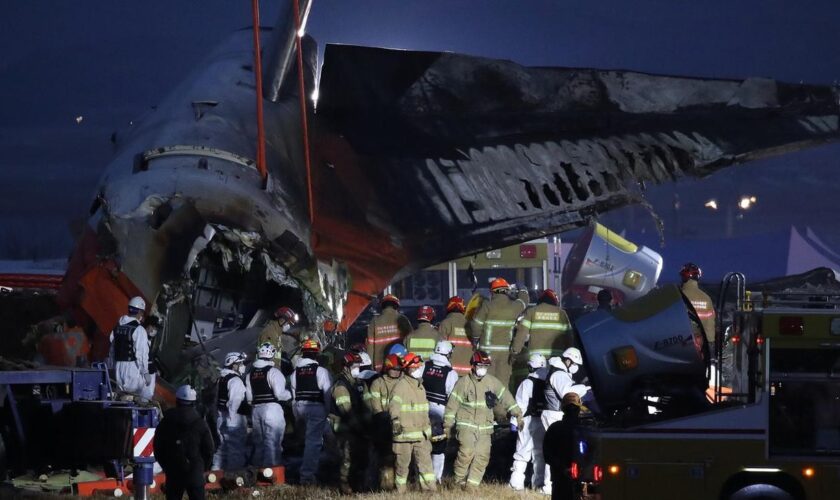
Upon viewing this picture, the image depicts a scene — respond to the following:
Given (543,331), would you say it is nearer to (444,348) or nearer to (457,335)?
(457,335)

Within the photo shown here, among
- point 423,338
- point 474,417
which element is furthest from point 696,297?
point 474,417

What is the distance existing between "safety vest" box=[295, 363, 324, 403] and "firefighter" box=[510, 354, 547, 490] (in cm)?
274

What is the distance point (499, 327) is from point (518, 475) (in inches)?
158

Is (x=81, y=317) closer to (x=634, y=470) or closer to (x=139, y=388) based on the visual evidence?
(x=139, y=388)

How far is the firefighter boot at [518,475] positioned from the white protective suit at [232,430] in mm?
3904

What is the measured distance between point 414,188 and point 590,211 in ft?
9.33

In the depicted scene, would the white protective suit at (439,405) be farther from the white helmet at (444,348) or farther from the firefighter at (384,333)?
the firefighter at (384,333)

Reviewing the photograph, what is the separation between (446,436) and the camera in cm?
1509

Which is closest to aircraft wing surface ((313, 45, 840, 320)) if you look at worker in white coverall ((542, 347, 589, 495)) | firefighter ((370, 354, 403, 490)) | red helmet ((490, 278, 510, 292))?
red helmet ((490, 278, 510, 292))

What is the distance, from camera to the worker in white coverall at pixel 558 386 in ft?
48.6

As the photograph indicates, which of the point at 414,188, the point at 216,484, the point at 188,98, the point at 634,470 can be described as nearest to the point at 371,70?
the point at 414,188

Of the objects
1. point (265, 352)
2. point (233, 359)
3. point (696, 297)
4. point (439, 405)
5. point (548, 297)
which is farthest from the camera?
point (548, 297)

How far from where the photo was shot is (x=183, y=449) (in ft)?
37.1

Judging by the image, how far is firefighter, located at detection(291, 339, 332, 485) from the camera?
15805 mm
